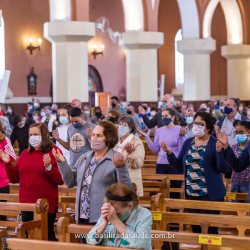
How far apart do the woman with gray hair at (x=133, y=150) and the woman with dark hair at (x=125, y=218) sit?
1.71 m

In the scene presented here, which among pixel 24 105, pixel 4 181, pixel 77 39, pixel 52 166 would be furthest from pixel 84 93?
pixel 52 166

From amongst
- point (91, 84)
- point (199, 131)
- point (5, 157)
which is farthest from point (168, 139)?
point (91, 84)

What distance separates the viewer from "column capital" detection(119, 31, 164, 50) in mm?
14039

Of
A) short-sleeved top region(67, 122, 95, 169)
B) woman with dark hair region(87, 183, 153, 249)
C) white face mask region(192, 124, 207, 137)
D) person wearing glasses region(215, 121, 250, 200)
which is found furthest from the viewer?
short-sleeved top region(67, 122, 95, 169)

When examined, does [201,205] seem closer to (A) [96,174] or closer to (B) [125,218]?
(A) [96,174]

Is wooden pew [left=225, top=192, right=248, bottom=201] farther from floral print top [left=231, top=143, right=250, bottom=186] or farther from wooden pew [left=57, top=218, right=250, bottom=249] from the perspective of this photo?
wooden pew [left=57, top=218, right=250, bottom=249]

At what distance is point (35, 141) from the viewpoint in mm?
4320

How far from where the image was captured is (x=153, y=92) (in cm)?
1463

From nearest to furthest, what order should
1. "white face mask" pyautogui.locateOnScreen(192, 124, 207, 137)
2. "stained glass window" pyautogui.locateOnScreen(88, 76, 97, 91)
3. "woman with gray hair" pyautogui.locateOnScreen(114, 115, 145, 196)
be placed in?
"white face mask" pyautogui.locateOnScreen(192, 124, 207, 137)
"woman with gray hair" pyautogui.locateOnScreen(114, 115, 145, 196)
"stained glass window" pyautogui.locateOnScreen(88, 76, 97, 91)

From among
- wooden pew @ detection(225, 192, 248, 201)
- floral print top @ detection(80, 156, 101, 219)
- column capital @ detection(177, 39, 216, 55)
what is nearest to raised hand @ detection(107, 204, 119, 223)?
floral print top @ detection(80, 156, 101, 219)

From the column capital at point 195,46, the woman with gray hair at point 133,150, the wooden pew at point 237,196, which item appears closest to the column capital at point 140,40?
the column capital at point 195,46

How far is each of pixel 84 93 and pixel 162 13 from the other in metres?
12.0

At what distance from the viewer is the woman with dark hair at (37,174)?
4254mm

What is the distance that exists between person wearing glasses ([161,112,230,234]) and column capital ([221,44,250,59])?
657 inches
